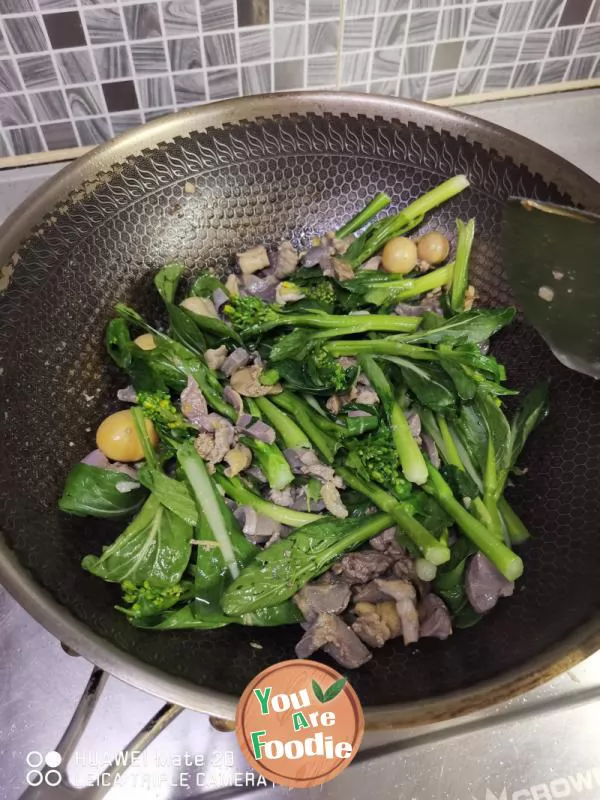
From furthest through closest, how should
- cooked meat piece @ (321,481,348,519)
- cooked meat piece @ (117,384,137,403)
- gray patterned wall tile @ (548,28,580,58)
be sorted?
gray patterned wall tile @ (548,28,580,58) < cooked meat piece @ (117,384,137,403) < cooked meat piece @ (321,481,348,519)

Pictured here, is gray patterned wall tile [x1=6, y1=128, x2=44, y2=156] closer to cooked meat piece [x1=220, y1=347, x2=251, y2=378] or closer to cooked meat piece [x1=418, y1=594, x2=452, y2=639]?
cooked meat piece [x1=220, y1=347, x2=251, y2=378]

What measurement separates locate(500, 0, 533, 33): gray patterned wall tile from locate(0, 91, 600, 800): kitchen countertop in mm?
1615

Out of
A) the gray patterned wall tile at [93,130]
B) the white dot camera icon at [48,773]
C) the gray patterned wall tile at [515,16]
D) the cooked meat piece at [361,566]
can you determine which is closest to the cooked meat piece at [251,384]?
the cooked meat piece at [361,566]

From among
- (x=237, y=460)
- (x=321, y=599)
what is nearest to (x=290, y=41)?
(x=237, y=460)

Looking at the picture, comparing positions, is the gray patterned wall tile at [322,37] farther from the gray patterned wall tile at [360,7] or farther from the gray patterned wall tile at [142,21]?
the gray patterned wall tile at [142,21]

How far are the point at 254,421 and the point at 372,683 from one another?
0.55 m

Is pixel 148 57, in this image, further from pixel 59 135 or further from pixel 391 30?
pixel 391 30

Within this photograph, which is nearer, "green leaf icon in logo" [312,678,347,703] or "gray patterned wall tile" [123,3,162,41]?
"green leaf icon in logo" [312,678,347,703]

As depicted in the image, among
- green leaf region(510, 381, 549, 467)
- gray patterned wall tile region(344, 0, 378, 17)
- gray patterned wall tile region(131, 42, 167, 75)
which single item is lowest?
green leaf region(510, 381, 549, 467)

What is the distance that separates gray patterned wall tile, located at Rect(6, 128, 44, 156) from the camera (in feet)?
5.44

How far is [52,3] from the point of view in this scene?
138 centimetres

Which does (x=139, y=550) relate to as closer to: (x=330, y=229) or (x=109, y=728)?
(x=109, y=728)

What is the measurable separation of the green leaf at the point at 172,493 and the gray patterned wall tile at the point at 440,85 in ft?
4.61

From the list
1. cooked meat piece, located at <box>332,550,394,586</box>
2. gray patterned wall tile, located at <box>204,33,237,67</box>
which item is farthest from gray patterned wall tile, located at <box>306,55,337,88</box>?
cooked meat piece, located at <box>332,550,394,586</box>
